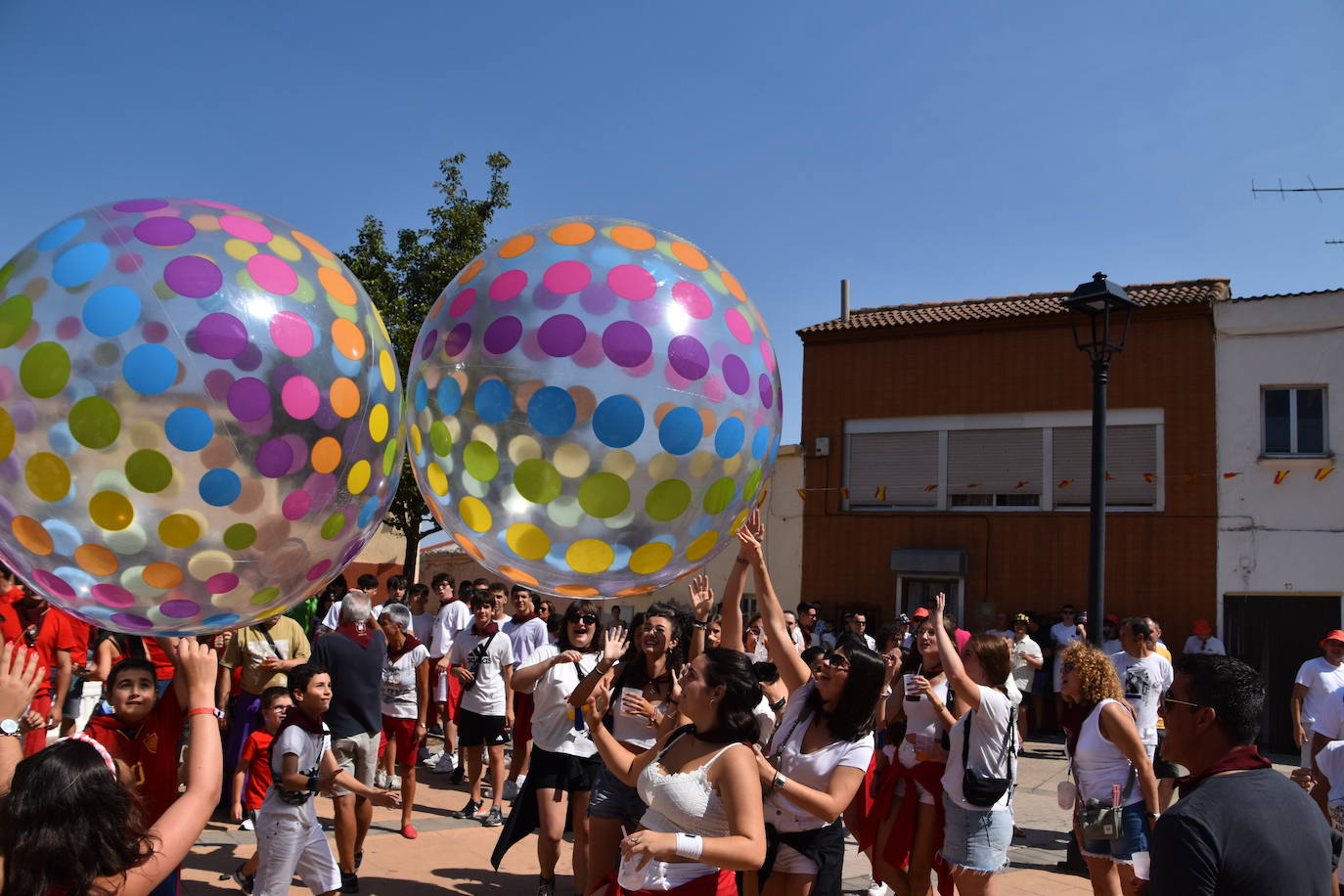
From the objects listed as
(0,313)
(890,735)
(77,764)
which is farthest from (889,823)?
(0,313)

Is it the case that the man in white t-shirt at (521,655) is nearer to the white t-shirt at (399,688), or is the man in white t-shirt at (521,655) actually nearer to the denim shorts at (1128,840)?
the white t-shirt at (399,688)

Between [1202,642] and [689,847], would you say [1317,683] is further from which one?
[689,847]

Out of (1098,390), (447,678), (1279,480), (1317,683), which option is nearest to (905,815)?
(1098,390)

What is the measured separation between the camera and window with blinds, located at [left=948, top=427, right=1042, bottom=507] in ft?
60.0

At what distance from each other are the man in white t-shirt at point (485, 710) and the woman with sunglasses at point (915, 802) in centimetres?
341

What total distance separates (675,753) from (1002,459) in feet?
52.2

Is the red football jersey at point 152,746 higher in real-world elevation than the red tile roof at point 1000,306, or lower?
lower

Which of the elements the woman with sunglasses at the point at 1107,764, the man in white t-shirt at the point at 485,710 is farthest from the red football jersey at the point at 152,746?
the man in white t-shirt at the point at 485,710

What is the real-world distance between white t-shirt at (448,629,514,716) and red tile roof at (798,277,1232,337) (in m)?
12.9

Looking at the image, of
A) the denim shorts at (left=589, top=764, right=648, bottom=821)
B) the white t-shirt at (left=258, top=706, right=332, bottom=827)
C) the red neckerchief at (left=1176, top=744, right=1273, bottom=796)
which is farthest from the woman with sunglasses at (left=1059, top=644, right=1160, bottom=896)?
the white t-shirt at (left=258, top=706, right=332, bottom=827)

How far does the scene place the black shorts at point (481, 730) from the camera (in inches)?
318

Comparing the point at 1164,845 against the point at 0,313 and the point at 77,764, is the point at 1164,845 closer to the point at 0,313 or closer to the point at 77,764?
the point at 77,764

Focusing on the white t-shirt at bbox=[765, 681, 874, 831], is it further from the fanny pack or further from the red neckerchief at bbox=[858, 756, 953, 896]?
the fanny pack

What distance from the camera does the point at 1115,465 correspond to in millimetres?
17469
